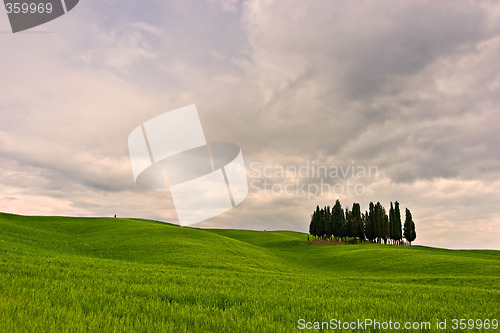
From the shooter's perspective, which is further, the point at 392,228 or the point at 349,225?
the point at 392,228

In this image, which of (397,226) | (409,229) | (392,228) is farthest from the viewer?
(397,226)

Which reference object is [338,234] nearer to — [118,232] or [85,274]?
[118,232]

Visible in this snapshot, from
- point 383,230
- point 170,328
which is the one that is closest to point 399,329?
point 170,328

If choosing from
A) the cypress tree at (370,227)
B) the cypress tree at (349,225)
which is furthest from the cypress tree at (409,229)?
the cypress tree at (349,225)

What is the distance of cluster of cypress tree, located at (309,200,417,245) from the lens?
106 meters

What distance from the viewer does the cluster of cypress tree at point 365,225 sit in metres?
106

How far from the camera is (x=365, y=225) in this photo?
10756cm

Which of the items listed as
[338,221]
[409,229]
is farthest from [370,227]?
[409,229]

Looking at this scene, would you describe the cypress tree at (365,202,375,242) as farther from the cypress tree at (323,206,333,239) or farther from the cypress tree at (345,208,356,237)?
the cypress tree at (323,206,333,239)

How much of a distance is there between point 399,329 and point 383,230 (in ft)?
358

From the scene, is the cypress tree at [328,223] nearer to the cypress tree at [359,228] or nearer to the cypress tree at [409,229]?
the cypress tree at [359,228]

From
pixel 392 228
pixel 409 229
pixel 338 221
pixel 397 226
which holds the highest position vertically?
pixel 338 221

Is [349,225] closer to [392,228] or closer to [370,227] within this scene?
[370,227]

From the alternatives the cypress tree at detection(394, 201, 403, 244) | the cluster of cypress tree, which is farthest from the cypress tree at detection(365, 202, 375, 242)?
the cypress tree at detection(394, 201, 403, 244)
